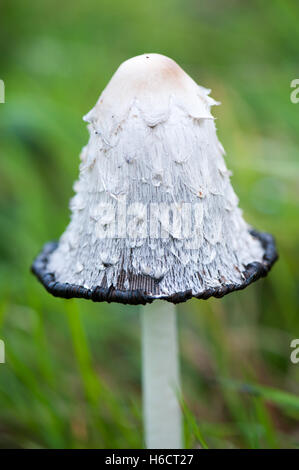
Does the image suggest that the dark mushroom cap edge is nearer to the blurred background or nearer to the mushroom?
the mushroom

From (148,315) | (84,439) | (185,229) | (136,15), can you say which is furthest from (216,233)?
(136,15)

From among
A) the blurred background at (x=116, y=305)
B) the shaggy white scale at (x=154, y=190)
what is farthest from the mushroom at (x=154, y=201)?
the blurred background at (x=116, y=305)

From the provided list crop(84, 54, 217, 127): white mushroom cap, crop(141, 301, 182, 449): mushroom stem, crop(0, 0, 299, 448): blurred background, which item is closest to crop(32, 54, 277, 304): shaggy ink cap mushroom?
crop(84, 54, 217, 127): white mushroom cap

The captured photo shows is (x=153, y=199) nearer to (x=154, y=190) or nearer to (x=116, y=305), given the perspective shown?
(x=154, y=190)

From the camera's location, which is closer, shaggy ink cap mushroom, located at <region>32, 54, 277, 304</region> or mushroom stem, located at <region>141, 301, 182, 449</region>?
shaggy ink cap mushroom, located at <region>32, 54, 277, 304</region>

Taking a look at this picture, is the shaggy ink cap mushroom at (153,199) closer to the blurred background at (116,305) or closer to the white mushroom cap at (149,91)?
the white mushroom cap at (149,91)

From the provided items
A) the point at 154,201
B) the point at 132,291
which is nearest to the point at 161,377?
the point at 132,291
